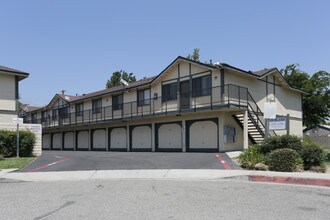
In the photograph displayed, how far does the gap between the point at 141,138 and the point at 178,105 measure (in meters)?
6.68

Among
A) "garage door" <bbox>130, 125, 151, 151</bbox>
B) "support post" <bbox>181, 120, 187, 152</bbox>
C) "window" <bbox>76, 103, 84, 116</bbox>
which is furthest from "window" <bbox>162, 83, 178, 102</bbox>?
"window" <bbox>76, 103, 84, 116</bbox>

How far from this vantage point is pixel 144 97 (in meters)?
32.6

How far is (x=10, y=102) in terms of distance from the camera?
27.2 metres

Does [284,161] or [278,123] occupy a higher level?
[278,123]

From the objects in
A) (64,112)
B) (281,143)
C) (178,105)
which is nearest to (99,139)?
(64,112)

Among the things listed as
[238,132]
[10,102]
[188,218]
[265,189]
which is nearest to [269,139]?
[265,189]

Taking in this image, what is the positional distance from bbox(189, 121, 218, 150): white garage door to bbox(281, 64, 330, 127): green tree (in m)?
15.0

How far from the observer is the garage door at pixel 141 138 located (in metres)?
32.2

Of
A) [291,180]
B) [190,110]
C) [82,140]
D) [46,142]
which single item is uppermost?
[190,110]

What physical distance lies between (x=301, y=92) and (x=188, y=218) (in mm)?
31716

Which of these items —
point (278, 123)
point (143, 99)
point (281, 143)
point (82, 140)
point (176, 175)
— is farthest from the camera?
point (82, 140)

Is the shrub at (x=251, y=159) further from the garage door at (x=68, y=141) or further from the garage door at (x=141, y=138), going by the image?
the garage door at (x=68, y=141)

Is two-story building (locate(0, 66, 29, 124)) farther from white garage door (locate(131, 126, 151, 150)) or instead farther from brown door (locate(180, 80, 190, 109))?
brown door (locate(180, 80, 190, 109))

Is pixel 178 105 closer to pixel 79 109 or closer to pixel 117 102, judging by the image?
pixel 117 102
